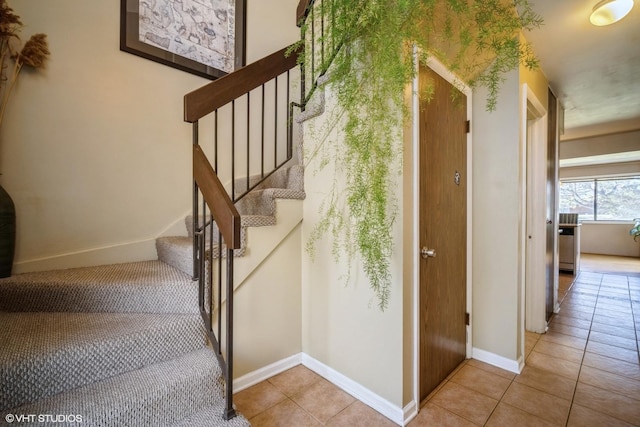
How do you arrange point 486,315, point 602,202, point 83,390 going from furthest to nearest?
point 602,202
point 486,315
point 83,390

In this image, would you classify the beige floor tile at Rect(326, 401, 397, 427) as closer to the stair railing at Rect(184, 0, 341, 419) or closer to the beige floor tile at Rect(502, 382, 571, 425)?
the stair railing at Rect(184, 0, 341, 419)

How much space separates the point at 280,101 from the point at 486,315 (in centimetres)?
258

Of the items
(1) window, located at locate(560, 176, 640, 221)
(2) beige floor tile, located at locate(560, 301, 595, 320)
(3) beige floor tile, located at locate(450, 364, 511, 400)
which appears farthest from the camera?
(1) window, located at locate(560, 176, 640, 221)

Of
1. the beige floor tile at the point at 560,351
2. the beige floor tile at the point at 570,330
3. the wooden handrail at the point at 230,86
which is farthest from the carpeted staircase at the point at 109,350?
the beige floor tile at the point at 570,330

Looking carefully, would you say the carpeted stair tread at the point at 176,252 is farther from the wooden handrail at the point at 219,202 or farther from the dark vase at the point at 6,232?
the dark vase at the point at 6,232

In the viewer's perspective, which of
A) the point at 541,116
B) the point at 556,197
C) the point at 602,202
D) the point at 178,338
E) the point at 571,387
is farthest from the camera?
the point at 602,202

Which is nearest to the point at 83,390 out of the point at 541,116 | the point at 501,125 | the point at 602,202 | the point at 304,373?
the point at 304,373

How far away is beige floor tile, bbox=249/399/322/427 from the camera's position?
4.97ft

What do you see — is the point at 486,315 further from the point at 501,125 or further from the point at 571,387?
the point at 501,125

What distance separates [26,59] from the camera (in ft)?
5.48

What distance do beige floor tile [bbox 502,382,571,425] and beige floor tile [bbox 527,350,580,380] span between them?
36 cm

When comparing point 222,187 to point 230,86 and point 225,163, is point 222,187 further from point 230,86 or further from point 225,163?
point 225,163
